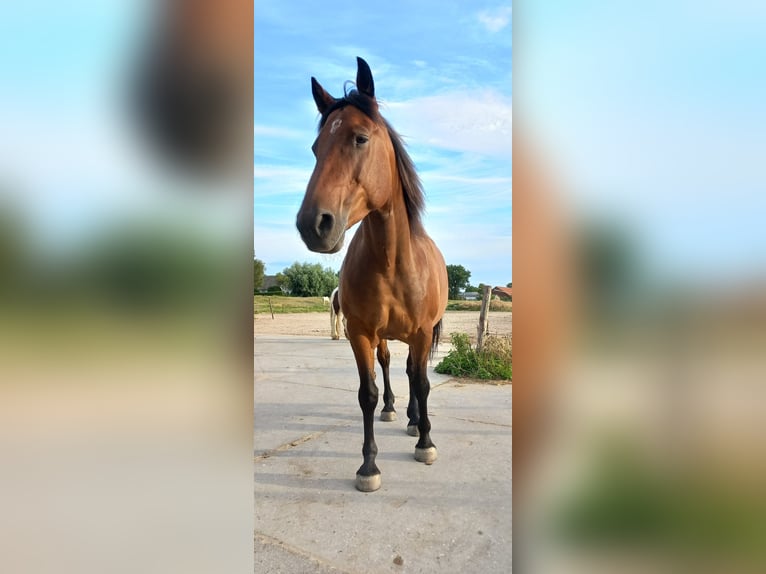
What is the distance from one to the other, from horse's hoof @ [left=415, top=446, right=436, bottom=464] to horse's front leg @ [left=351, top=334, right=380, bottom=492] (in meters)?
0.35

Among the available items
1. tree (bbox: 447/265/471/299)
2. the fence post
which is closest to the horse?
tree (bbox: 447/265/471/299)

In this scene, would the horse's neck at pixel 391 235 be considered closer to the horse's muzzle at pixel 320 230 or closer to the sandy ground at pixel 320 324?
the horse's muzzle at pixel 320 230

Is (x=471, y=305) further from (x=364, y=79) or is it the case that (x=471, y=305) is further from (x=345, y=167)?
(x=345, y=167)

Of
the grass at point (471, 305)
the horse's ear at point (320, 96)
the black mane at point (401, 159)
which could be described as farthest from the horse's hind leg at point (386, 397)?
the grass at point (471, 305)

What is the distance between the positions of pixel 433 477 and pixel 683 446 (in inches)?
94.1

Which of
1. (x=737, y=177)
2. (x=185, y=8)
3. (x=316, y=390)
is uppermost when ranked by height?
(x=185, y=8)

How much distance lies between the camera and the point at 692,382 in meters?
0.47

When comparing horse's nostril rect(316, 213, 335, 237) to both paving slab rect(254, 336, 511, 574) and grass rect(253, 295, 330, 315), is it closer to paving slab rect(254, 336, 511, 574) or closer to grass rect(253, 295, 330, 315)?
paving slab rect(254, 336, 511, 574)

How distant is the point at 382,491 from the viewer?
248 cm

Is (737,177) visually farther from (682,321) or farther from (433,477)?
(433,477)

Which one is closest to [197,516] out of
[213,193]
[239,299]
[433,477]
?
[239,299]

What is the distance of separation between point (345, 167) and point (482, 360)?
15.0 feet

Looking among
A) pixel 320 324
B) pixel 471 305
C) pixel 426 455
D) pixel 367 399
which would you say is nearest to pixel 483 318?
pixel 471 305

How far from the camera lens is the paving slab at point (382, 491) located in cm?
183
